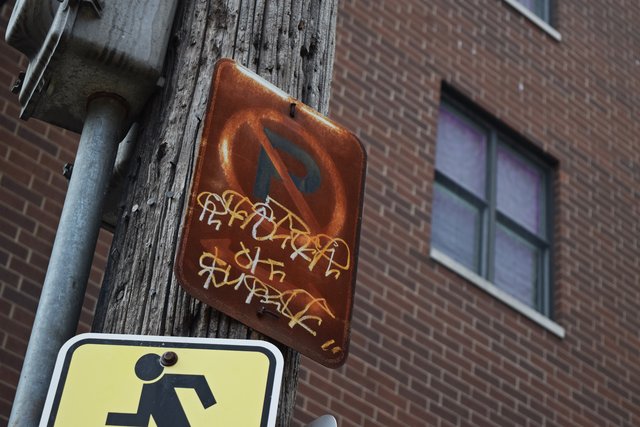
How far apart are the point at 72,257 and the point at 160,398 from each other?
0.68 metres

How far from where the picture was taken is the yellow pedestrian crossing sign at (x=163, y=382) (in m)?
3.12

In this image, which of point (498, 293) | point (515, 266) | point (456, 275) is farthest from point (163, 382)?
point (515, 266)

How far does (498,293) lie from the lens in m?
11.0

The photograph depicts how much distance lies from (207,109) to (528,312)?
7.76m

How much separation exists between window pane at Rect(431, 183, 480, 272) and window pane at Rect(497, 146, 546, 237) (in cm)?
52

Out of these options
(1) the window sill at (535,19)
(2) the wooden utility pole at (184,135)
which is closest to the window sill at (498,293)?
(1) the window sill at (535,19)

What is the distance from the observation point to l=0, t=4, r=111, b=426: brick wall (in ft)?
26.1

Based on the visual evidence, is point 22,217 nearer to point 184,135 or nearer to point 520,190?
point 184,135

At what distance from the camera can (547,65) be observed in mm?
12953

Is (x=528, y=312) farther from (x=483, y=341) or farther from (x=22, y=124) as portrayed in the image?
(x=22, y=124)

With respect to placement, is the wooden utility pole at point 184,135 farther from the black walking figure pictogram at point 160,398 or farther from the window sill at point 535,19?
the window sill at point 535,19

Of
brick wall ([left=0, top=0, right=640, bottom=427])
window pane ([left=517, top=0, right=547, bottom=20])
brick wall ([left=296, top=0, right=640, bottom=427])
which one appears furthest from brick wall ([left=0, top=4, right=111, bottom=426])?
window pane ([left=517, top=0, right=547, bottom=20])

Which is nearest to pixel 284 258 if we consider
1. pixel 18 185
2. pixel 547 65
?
pixel 18 185

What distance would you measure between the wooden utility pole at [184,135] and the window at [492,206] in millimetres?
7031
